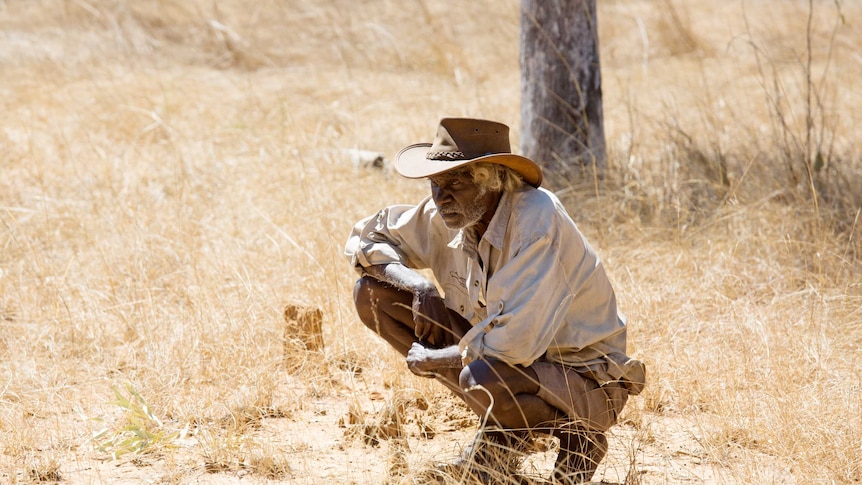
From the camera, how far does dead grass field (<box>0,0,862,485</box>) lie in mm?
3338

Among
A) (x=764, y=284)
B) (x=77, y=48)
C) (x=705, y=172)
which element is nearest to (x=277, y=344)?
(x=764, y=284)

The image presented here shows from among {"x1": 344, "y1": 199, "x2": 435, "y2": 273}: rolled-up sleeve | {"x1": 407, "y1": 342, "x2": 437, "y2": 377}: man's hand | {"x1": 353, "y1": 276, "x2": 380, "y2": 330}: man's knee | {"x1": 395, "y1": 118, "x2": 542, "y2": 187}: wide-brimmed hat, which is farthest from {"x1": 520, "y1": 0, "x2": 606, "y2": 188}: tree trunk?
{"x1": 407, "y1": 342, "x2": 437, "y2": 377}: man's hand

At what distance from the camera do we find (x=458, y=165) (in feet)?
9.21

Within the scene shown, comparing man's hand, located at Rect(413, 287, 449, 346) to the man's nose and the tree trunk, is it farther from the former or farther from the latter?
the tree trunk

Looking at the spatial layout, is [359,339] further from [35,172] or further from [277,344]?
[35,172]

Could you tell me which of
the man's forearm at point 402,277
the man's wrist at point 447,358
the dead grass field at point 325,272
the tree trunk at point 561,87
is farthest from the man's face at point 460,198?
the tree trunk at point 561,87

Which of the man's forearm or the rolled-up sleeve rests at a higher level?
the rolled-up sleeve

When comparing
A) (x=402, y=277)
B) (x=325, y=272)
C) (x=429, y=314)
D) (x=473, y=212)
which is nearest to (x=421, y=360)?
(x=429, y=314)

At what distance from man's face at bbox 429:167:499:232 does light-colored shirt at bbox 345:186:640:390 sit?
63 millimetres

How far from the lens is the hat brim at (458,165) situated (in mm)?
2834

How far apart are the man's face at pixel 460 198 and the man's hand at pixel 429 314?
0.99 feet

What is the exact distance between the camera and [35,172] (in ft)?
21.2

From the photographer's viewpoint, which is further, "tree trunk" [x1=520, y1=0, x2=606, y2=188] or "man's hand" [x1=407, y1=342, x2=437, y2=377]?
"tree trunk" [x1=520, y1=0, x2=606, y2=188]

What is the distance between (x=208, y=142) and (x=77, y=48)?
345 cm
